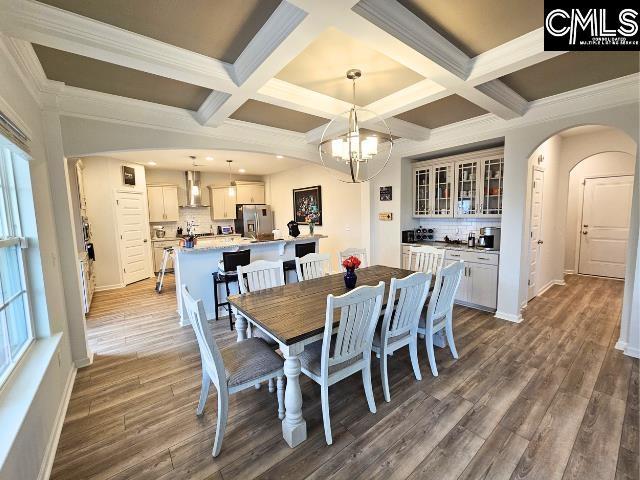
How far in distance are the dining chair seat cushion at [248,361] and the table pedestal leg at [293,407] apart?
0.18 meters

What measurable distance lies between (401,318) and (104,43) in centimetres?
273

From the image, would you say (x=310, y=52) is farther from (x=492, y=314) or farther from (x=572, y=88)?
(x=492, y=314)

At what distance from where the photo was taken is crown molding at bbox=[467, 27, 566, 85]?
1.90 metres

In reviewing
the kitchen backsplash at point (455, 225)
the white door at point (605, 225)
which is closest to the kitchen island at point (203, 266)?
the kitchen backsplash at point (455, 225)

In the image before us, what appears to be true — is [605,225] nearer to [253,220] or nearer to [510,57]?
[510,57]

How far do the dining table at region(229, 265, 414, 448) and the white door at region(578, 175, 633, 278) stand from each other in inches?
214

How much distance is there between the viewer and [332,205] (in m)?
6.05

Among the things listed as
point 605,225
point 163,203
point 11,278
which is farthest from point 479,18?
point 163,203

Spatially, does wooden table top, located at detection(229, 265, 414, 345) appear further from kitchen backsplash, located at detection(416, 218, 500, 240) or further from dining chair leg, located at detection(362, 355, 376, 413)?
kitchen backsplash, located at detection(416, 218, 500, 240)

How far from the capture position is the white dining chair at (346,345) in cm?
166

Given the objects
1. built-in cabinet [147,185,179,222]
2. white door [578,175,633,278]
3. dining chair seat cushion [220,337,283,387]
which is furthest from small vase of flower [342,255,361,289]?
white door [578,175,633,278]

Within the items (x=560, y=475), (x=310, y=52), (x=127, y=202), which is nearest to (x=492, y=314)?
(x=560, y=475)

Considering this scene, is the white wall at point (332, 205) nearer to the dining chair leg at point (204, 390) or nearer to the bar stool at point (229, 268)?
the bar stool at point (229, 268)

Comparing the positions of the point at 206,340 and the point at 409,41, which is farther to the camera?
the point at 409,41
